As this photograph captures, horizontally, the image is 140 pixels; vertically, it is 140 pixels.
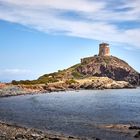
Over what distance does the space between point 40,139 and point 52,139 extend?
83.9 inches

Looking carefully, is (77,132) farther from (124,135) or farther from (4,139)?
(4,139)

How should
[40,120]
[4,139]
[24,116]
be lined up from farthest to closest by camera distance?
[24,116]
[40,120]
[4,139]

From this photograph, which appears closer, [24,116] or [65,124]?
[65,124]

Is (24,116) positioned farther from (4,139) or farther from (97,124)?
(4,139)

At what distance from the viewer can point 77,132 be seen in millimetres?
58438

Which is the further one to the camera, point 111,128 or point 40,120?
point 40,120

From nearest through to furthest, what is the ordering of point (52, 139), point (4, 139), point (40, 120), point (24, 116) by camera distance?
point (4, 139), point (52, 139), point (40, 120), point (24, 116)

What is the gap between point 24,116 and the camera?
80.7m

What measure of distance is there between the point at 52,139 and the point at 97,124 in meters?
23.6

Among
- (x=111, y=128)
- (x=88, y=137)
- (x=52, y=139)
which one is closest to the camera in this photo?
(x=52, y=139)

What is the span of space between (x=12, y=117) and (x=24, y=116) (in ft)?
12.0

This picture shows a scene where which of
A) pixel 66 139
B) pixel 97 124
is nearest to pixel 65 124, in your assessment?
pixel 97 124

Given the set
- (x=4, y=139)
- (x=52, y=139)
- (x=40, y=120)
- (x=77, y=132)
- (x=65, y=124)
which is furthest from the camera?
(x=40, y=120)

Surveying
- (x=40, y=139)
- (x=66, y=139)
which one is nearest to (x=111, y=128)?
(x=66, y=139)
